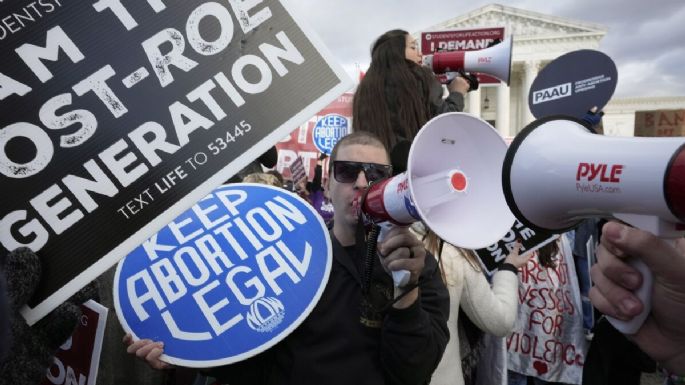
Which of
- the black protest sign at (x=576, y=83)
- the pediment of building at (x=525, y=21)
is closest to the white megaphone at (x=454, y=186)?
the black protest sign at (x=576, y=83)

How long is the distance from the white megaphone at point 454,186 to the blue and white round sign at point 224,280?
0.37 metres

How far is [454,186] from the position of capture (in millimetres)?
1030

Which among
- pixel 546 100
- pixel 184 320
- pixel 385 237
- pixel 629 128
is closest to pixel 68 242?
pixel 184 320

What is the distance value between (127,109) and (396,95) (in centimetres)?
130

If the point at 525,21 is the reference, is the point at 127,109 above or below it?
above

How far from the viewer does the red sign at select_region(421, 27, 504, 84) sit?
4.14 meters

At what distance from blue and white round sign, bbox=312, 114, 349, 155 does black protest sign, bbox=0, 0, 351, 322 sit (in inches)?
191

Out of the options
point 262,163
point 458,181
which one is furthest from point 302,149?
point 458,181

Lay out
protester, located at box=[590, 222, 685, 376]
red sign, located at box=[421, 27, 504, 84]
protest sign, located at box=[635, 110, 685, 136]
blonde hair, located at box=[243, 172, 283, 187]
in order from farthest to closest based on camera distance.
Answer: red sign, located at box=[421, 27, 504, 84] < protest sign, located at box=[635, 110, 685, 136] < blonde hair, located at box=[243, 172, 283, 187] < protester, located at box=[590, 222, 685, 376]

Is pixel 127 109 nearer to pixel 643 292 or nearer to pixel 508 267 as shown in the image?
pixel 643 292

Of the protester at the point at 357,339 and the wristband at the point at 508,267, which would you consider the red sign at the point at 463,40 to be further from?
the protester at the point at 357,339

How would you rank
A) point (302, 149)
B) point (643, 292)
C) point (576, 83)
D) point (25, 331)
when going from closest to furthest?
1. point (643, 292)
2. point (25, 331)
3. point (576, 83)
4. point (302, 149)

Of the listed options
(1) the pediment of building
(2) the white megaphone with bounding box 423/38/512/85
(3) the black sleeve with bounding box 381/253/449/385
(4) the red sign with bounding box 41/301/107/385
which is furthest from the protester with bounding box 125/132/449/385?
(1) the pediment of building

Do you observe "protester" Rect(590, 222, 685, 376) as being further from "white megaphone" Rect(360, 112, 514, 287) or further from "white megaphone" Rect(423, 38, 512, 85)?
"white megaphone" Rect(423, 38, 512, 85)
